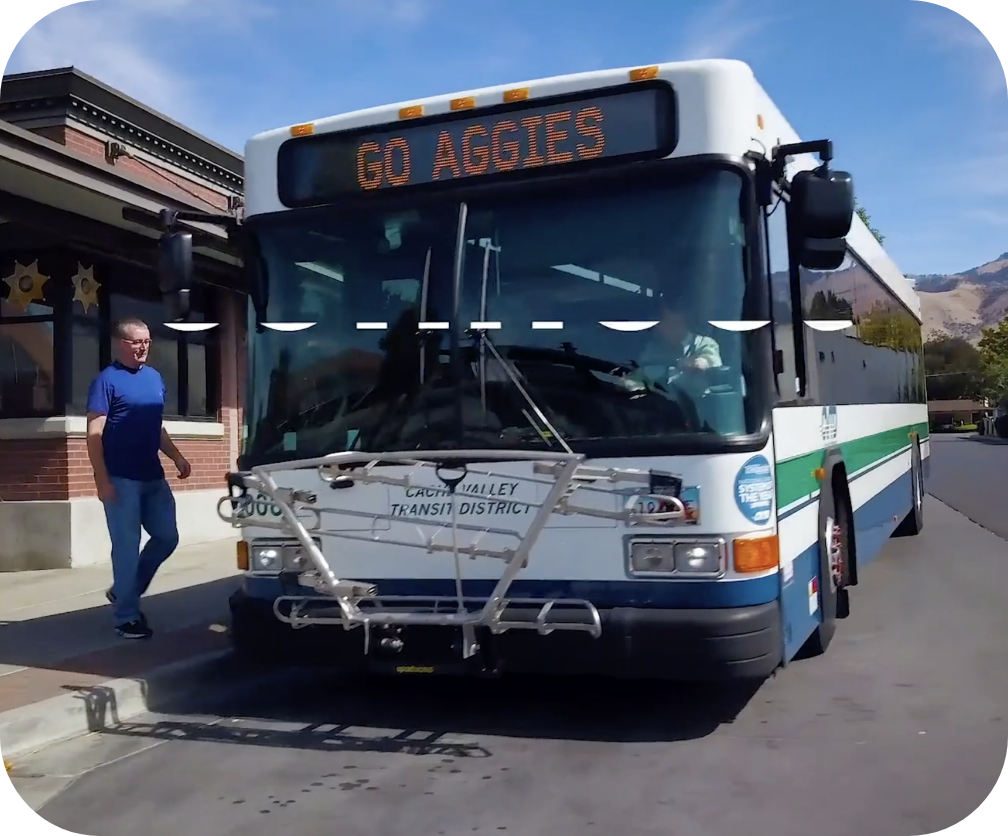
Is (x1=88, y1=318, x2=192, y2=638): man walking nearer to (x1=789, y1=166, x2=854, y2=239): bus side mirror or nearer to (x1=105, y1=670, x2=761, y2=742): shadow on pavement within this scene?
(x1=105, y1=670, x2=761, y2=742): shadow on pavement

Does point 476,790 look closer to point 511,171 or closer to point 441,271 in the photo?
point 441,271

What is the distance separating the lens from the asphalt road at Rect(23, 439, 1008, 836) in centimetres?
417

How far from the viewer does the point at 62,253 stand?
11.2m

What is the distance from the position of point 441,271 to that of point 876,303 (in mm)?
5832

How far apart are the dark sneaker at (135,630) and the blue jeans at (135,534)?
0.03 m

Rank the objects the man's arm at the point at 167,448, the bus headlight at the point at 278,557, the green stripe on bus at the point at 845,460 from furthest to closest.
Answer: the man's arm at the point at 167,448 < the bus headlight at the point at 278,557 < the green stripe on bus at the point at 845,460

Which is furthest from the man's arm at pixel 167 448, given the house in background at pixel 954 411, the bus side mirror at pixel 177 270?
the house in background at pixel 954 411

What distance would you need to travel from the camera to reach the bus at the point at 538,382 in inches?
186

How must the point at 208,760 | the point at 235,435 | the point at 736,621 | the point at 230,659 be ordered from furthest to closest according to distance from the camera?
the point at 235,435
the point at 230,659
the point at 208,760
the point at 736,621

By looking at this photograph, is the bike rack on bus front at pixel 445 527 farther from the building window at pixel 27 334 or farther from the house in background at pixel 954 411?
the house in background at pixel 954 411

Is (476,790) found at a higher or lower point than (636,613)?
lower

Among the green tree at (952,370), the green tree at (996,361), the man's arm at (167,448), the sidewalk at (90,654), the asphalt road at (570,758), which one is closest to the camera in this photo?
the asphalt road at (570,758)

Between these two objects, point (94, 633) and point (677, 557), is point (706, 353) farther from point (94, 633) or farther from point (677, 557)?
point (94, 633)

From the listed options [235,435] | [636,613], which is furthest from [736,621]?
[235,435]
